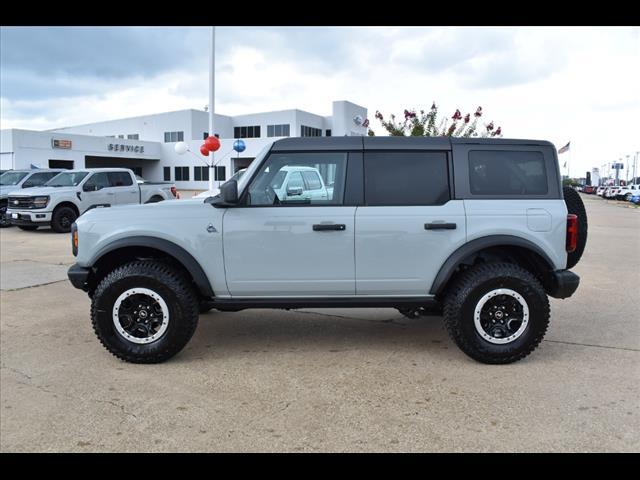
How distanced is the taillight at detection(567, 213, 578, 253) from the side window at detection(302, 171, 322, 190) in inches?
83.9

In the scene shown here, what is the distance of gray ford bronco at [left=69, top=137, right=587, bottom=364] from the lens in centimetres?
431

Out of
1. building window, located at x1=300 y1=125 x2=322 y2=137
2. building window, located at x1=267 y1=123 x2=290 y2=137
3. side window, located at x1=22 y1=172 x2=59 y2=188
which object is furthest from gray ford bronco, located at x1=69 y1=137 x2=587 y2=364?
building window, located at x1=300 y1=125 x2=322 y2=137

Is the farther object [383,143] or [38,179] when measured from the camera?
[38,179]

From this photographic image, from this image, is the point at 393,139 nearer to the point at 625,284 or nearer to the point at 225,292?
the point at 225,292

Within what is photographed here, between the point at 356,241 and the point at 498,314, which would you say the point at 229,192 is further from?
the point at 498,314

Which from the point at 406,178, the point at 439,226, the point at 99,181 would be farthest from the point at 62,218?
the point at 439,226

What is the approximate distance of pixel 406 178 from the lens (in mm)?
4453

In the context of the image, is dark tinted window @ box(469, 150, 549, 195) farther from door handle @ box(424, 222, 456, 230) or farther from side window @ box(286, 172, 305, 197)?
side window @ box(286, 172, 305, 197)

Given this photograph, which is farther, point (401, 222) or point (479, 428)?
point (401, 222)

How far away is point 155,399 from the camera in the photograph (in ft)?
12.1

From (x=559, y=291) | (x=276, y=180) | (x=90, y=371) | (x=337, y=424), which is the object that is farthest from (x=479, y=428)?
(x=90, y=371)

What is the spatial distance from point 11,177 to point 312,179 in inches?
673

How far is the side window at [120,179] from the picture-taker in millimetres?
15711

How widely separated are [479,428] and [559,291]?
172cm
